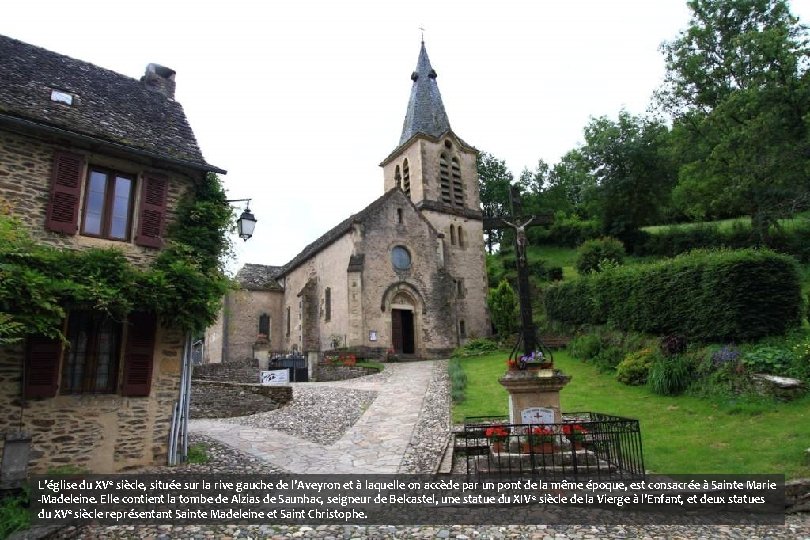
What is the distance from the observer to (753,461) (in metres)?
8.10

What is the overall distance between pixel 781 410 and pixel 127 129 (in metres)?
15.1

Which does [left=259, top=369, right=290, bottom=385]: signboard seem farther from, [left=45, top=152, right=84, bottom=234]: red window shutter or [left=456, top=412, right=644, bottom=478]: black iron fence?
[left=456, top=412, right=644, bottom=478]: black iron fence

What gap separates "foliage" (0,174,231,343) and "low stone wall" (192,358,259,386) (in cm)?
1337

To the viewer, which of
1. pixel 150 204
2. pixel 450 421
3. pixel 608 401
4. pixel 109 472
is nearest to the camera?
pixel 109 472

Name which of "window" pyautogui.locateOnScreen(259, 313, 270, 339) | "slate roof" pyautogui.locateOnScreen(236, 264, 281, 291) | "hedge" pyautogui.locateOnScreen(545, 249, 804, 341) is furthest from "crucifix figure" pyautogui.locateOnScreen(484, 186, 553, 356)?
"slate roof" pyautogui.locateOnScreen(236, 264, 281, 291)

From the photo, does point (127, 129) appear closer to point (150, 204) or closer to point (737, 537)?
point (150, 204)

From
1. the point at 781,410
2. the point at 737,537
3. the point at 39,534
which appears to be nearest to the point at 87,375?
the point at 39,534

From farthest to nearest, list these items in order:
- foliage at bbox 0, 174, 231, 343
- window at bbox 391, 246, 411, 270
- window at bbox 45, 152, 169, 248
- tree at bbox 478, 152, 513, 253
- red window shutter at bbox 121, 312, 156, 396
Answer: tree at bbox 478, 152, 513, 253, window at bbox 391, 246, 411, 270, red window shutter at bbox 121, 312, 156, 396, window at bbox 45, 152, 169, 248, foliage at bbox 0, 174, 231, 343

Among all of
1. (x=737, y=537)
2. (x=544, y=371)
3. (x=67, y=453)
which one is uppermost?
(x=544, y=371)

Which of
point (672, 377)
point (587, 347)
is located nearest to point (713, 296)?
point (672, 377)

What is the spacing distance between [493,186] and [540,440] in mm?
48159

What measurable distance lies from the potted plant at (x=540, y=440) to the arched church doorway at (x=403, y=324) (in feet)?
63.8

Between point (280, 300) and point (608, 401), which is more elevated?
point (280, 300)

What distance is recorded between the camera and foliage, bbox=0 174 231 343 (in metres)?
7.44
